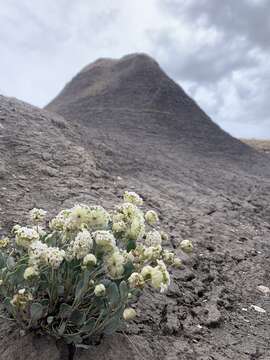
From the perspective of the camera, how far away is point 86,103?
48.2 feet

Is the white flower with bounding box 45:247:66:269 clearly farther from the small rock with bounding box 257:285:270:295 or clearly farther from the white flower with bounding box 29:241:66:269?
the small rock with bounding box 257:285:270:295

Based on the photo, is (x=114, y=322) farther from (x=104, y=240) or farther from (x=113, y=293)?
(x=104, y=240)

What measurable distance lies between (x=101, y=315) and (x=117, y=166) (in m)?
4.72

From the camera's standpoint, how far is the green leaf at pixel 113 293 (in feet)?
6.31

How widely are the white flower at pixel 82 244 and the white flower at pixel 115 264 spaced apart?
4.1 inches

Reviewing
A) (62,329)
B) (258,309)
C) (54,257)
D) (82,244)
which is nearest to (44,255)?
(54,257)

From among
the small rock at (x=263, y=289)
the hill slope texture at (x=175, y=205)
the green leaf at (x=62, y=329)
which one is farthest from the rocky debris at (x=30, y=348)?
the small rock at (x=263, y=289)

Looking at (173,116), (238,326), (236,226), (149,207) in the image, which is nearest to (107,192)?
(149,207)

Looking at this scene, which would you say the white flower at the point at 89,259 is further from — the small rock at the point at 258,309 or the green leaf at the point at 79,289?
the small rock at the point at 258,309

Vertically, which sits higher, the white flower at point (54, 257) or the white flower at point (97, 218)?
the white flower at point (97, 218)

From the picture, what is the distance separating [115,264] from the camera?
191 centimetres

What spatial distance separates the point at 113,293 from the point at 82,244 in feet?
0.88

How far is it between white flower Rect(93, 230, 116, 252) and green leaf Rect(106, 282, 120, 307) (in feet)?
0.54

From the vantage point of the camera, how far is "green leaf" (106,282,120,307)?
192 cm
